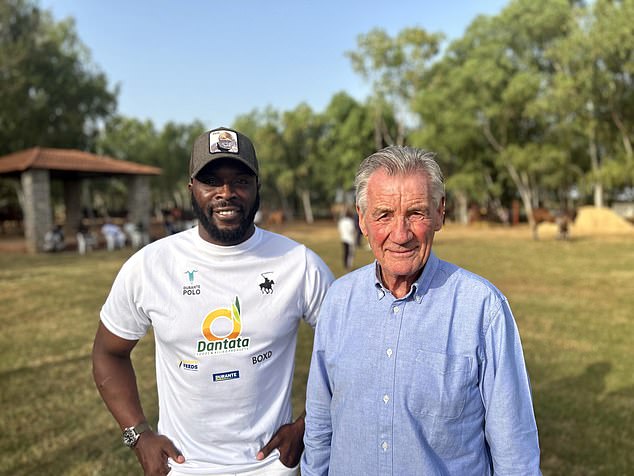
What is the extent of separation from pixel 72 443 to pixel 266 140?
43995 millimetres

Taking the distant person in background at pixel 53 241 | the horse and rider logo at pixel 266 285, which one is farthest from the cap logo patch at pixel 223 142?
the distant person in background at pixel 53 241

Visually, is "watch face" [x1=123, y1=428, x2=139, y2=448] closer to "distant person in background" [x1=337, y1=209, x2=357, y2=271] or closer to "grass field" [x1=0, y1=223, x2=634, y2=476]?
"grass field" [x1=0, y1=223, x2=634, y2=476]

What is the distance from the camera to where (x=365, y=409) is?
1681mm

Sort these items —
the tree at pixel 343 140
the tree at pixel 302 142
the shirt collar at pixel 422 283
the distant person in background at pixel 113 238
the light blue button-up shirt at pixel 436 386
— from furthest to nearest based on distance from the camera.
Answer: the tree at pixel 302 142 → the tree at pixel 343 140 → the distant person in background at pixel 113 238 → the shirt collar at pixel 422 283 → the light blue button-up shirt at pixel 436 386

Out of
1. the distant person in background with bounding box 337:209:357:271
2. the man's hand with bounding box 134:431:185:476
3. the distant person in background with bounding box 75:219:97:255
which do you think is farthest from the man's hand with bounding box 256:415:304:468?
the distant person in background with bounding box 75:219:97:255

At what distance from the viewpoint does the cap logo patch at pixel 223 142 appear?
2121mm

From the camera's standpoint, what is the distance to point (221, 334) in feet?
6.94

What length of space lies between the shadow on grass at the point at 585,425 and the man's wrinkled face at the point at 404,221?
3.41m

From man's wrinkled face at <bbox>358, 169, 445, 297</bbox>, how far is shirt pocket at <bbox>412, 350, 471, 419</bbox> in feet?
1.01

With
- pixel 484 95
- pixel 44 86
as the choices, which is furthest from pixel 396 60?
pixel 44 86

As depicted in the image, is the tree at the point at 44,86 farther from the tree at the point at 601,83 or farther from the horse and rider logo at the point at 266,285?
the horse and rider logo at the point at 266,285

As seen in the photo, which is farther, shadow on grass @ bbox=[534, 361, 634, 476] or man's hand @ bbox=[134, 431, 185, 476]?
shadow on grass @ bbox=[534, 361, 634, 476]

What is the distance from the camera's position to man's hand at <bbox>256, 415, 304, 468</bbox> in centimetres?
214

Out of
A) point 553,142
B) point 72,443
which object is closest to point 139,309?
point 72,443
